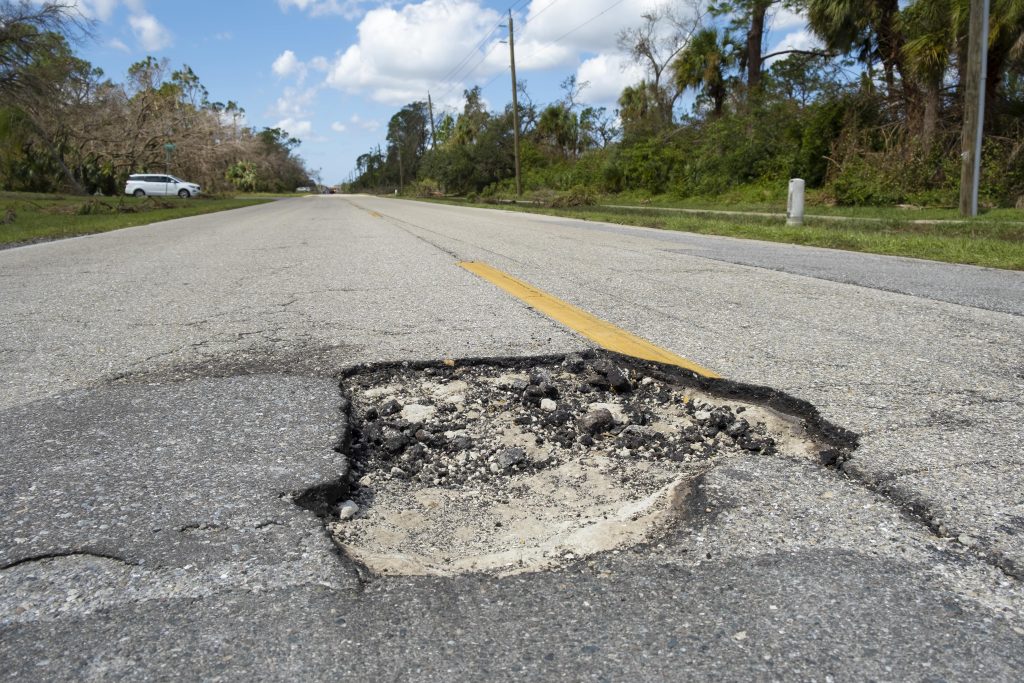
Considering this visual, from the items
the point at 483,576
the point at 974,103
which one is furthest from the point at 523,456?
the point at 974,103

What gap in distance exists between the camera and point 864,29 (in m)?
22.5

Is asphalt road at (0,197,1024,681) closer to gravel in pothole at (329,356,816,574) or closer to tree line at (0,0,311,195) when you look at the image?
gravel in pothole at (329,356,816,574)

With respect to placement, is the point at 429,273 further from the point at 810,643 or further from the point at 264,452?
the point at 810,643

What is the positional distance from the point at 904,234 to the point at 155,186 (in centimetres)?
4089

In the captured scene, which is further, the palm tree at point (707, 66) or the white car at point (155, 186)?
the white car at point (155, 186)

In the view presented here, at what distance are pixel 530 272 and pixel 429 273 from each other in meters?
0.91

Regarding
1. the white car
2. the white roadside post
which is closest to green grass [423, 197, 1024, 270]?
the white roadside post

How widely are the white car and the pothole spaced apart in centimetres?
4277

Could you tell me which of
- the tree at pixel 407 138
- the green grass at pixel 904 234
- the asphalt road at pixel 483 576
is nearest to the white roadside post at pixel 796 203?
the green grass at pixel 904 234

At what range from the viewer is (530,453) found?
2.44 m

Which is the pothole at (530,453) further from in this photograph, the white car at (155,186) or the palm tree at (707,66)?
the white car at (155,186)

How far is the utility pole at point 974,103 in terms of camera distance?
12.6 metres

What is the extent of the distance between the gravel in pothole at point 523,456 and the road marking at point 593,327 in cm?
20

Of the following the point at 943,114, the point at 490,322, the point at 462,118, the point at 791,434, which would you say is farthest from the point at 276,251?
the point at 462,118
